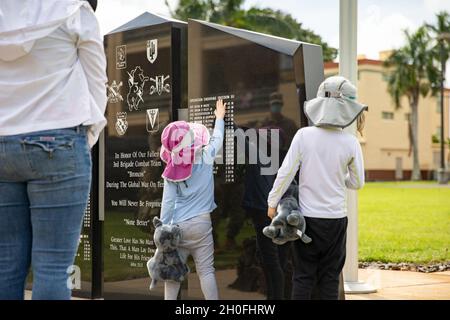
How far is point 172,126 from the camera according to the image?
17.3 feet

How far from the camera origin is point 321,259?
178 inches

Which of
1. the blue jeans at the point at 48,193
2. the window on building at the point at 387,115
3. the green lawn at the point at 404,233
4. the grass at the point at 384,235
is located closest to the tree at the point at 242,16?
the grass at the point at 384,235

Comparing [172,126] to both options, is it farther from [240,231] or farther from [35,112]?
[35,112]

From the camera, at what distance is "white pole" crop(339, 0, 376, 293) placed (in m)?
6.52

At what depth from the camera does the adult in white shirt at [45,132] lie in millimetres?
2420

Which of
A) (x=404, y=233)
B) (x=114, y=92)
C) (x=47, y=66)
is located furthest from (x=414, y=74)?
(x=47, y=66)

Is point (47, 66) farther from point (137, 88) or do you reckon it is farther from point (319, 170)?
point (137, 88)

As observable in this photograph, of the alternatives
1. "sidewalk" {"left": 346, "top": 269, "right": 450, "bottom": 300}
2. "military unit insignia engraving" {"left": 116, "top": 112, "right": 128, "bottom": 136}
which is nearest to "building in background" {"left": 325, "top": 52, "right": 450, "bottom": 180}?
"sidewalk" {"left": 346, "top": 269, "right": 450, "bottom": 300}

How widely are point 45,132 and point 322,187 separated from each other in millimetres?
2376

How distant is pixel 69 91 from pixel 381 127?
203 ft

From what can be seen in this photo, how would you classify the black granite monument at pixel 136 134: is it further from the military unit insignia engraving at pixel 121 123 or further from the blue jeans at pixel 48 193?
the blue jeans at pixel 48 193

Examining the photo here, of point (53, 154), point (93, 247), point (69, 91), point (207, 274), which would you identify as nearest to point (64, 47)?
point (69, 91)

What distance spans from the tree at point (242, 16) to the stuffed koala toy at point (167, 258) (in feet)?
88.8

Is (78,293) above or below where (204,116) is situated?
below
